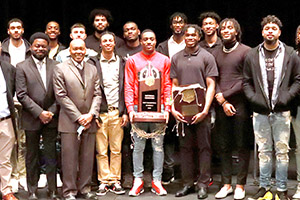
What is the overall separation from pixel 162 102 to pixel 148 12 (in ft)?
8.73

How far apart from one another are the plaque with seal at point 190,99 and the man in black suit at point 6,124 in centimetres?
162

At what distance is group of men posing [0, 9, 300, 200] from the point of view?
183 inches

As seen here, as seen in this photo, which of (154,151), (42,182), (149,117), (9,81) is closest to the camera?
(9,81)

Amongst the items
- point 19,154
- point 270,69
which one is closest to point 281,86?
point 270,69

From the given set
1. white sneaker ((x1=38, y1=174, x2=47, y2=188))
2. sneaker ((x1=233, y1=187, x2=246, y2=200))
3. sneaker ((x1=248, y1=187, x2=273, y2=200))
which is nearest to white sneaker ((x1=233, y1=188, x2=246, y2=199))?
sneaker ((x1=233, y1=187, x2=246, y2=200))

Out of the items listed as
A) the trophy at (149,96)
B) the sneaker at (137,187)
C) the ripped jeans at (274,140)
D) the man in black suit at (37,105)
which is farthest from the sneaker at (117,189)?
the ripped jeans at (274,140)

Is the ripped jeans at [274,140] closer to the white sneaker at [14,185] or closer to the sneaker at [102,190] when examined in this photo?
the sneaker at [102,190]

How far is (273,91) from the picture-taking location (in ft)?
15.1

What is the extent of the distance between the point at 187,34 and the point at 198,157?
51.7 inches

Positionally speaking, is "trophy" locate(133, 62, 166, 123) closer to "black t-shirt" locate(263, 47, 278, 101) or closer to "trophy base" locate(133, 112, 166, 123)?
"trophy base" locate(133, 112, 166, 123)

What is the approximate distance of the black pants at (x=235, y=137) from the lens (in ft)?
15.8

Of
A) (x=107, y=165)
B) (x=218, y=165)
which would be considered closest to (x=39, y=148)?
(x=107, y=165)

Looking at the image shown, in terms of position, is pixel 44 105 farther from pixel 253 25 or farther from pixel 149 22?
pixel 253 25

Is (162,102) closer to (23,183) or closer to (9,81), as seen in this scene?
(9,81)
